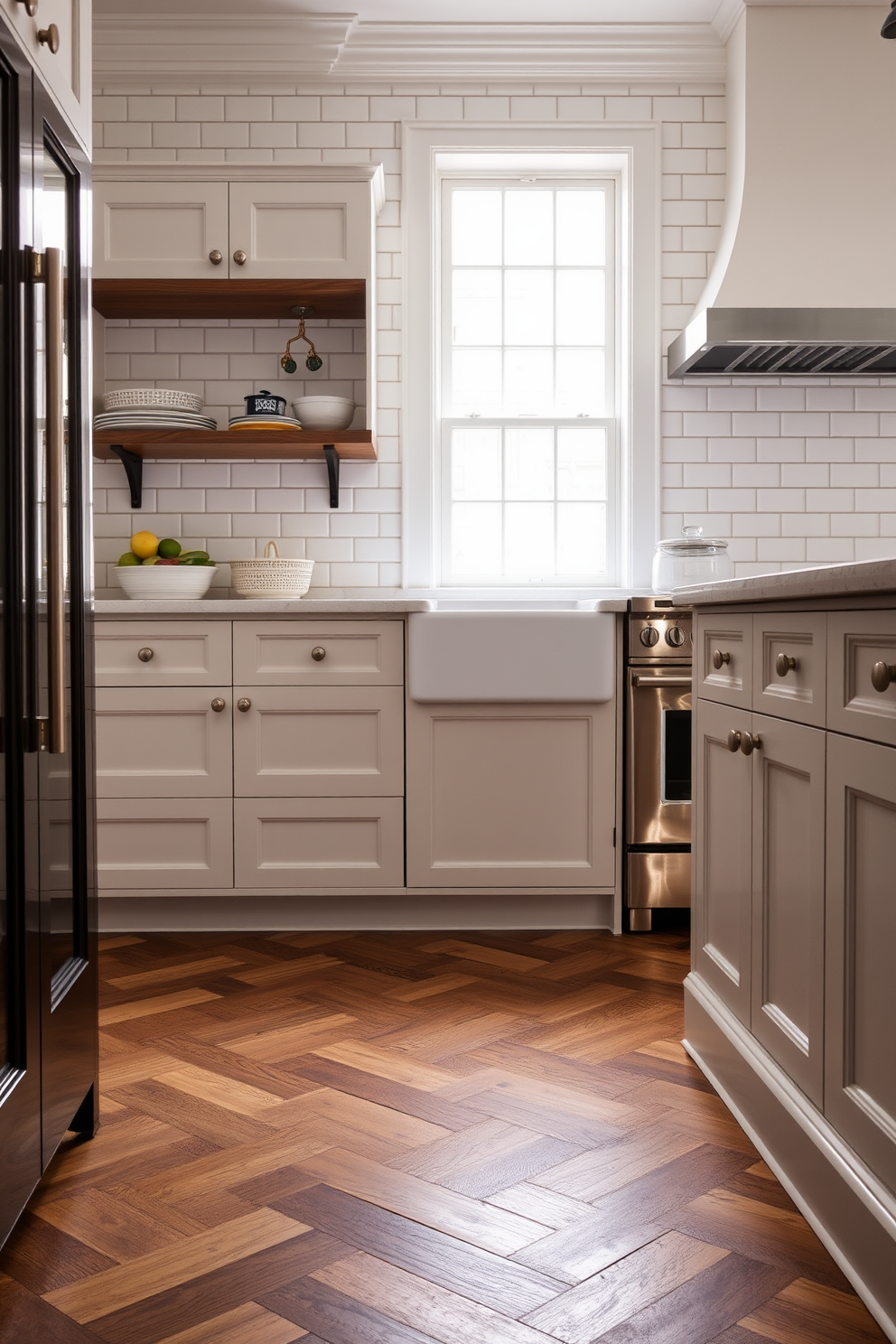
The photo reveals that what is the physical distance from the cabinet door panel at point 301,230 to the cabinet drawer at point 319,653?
3.90ft

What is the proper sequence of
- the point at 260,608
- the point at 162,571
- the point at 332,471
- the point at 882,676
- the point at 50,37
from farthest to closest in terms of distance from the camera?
1. the point at 332,471
2. the point at 162,571
3. the point at 260,608
4. the point at 50,37
5. the point at 882,676

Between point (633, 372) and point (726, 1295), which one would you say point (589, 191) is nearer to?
point (633, 372)

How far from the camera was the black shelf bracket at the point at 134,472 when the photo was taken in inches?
148

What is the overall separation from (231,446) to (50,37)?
2.13m

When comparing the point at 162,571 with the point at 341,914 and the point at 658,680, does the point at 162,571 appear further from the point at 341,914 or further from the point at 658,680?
the point at 658,680

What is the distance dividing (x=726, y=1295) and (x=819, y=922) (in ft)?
1.63

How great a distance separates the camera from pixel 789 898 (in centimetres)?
169

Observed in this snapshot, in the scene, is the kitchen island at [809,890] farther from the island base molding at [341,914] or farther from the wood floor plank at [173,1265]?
the island base molding at [341,914]

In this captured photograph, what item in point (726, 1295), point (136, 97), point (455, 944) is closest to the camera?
point (726, 1295)

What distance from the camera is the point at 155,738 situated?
3.23m

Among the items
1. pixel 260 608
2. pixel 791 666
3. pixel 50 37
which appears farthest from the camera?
pixel 260 608

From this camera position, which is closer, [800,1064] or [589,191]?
[800,1064]

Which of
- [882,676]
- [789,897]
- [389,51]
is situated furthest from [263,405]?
[882,676]

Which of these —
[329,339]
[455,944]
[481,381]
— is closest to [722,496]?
[481,381]
